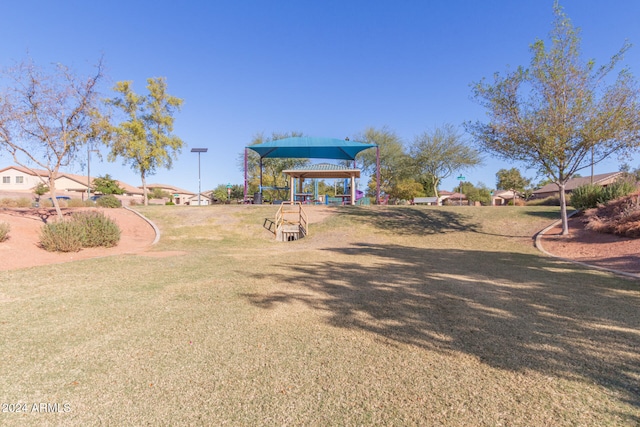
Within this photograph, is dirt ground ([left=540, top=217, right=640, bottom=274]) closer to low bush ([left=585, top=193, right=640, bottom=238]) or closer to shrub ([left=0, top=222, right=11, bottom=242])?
low bush ([left=585, top=193, right=640, bottom=238])

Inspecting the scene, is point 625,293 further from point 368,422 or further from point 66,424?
point 66,424

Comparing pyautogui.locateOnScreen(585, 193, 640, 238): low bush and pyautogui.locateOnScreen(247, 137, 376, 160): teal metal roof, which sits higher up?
pyautogui.locateOnScreen(247, 137, 376, 160): teal metal roof

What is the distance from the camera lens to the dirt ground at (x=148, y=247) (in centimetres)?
814

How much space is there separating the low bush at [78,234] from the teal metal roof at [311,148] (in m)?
11.8

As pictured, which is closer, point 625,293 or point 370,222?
point 625,293

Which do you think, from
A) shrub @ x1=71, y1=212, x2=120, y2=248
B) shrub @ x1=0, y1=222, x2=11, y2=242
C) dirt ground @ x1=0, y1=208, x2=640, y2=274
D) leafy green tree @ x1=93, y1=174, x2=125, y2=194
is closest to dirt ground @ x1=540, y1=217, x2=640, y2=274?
dirt ground @ x1=0, y1=208, x2=640, y2=274

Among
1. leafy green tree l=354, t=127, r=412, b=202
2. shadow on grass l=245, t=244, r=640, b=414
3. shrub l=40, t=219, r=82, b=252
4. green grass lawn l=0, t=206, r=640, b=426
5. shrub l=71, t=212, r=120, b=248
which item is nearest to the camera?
green grass lawn l=0, t=206, r=640, b=426

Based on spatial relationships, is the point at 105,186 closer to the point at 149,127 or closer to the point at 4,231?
the point at 149,127

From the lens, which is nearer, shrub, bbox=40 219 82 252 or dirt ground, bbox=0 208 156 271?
dirt ground, bbox=0 208 156 271

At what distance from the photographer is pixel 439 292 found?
542cm

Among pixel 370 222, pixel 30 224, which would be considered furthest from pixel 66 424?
pixel 370 222

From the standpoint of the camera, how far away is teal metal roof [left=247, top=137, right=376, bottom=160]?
69.4 ft

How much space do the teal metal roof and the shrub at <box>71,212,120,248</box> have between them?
38.2 ft

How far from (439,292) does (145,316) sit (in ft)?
15.5
